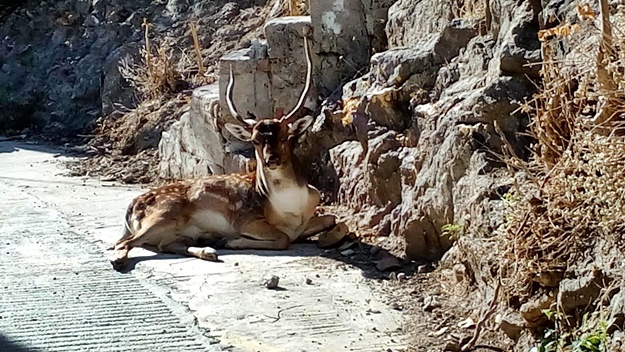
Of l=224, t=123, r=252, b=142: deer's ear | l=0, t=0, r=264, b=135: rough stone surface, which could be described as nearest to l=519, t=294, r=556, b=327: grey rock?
l=224, t=123, r=252, b=142: deer's ear

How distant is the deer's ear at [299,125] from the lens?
7.87 metres

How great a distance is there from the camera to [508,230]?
544 cm

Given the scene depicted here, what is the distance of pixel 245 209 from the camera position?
812 cm

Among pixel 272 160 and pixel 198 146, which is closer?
pixel 272 160

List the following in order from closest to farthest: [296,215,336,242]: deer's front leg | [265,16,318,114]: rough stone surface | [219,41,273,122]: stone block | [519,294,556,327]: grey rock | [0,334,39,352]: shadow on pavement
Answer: [519,294,556,327]: grey rock → [0,334,39,352]: shadow on pavement → [296,215,336,242]: deer's front leg → [265,16,318,114]: rough stone surface → [219,41,273,122]: stone block

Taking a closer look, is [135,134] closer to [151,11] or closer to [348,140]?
[151,11]

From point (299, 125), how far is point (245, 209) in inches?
30.9

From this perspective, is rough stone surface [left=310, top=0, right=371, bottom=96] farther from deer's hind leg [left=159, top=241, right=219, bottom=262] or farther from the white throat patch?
deer's hind leg [left=159, top=241, right=219, bottom=262]

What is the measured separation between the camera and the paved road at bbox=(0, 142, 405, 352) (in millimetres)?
5714

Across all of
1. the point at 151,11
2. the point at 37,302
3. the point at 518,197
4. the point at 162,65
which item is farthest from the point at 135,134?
the point at 518,197

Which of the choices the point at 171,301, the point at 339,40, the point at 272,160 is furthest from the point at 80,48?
the point at 171,301

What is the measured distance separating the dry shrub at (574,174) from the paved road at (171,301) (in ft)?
2.80

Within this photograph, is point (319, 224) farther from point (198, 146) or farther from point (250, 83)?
point (198, 146)

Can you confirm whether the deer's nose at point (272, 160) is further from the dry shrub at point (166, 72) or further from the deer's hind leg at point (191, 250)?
the dry shrub at point (166, 72)
